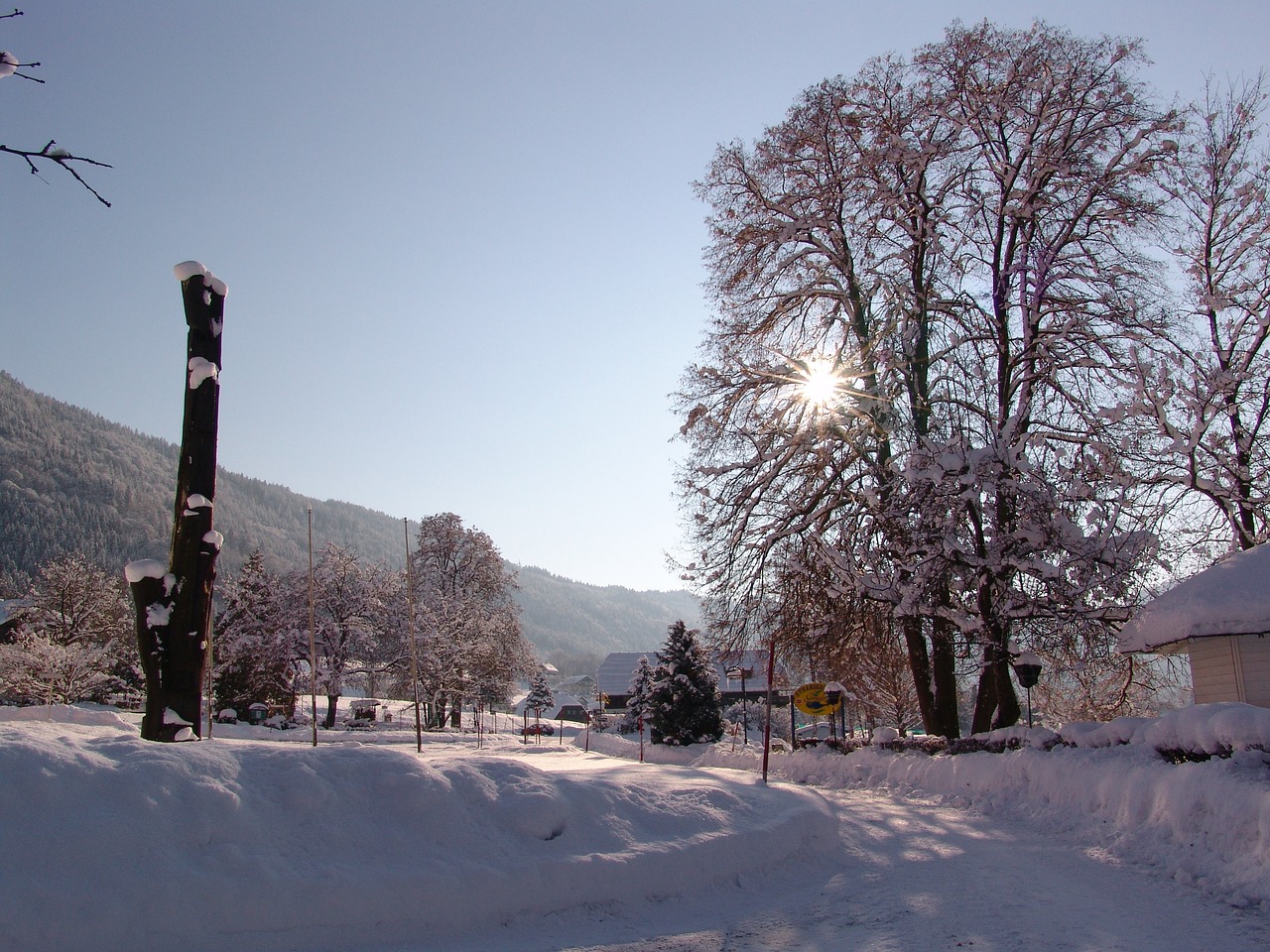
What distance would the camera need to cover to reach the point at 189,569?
8359mm

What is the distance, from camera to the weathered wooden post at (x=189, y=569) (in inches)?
313

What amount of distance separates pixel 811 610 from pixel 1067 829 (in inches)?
407

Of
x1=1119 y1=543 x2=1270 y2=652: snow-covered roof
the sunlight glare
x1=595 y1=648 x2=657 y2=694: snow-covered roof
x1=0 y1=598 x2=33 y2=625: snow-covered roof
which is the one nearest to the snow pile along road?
x1=1119 y1=543 x2=1270 y2=652: snow-covered roof

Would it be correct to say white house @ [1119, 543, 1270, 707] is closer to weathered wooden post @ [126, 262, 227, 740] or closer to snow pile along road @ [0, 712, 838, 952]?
snow pile along road @ [0, 712, 838, 952]

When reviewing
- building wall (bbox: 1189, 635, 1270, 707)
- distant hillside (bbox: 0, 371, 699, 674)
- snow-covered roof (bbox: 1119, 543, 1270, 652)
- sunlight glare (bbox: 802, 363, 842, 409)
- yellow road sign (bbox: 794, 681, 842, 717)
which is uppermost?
distant hillside (bbox: 0, 371, 699, 674)

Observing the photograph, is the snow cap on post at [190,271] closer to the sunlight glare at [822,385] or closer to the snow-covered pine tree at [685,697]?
the sunlight glare at [822,385]

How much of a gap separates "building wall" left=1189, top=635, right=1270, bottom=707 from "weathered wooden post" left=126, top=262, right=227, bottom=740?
46.4 feet

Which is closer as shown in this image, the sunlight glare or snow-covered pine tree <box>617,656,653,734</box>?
the sunlight glare

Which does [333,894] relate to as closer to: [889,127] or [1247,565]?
[1247,565]

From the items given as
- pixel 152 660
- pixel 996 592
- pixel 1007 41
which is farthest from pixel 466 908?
pixel 1007 41

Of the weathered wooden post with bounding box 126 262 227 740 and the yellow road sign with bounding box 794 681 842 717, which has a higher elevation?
the weathered wooden post with bounding box 126 262 227 740

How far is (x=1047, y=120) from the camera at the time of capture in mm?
18438

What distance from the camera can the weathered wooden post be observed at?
7.95 m

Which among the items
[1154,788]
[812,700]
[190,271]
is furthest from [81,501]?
[1154,788]
